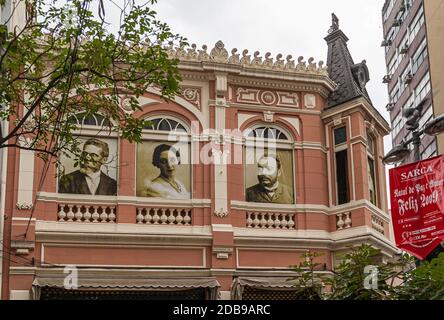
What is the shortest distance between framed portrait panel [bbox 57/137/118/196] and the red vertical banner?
6.90 metres

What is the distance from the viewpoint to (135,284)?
669 inches

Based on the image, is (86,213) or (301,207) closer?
(86,213)

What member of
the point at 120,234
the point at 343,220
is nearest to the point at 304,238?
the point at 343,220

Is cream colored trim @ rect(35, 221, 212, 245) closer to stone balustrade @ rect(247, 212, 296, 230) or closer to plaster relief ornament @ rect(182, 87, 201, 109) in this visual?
stone balustrade @ rect(247, 212, 296, 230)

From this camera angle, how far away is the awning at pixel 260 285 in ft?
57.0

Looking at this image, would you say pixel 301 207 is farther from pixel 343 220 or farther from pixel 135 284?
pixel 135 284

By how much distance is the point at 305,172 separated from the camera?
19.0 meters

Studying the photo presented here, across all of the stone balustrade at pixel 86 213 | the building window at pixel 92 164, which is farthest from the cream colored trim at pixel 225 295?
the building window at pixel 92 164

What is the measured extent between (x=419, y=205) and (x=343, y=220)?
547 centimetres

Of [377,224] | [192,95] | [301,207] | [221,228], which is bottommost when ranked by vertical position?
[221,228]

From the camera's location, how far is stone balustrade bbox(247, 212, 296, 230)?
1841 centimetres

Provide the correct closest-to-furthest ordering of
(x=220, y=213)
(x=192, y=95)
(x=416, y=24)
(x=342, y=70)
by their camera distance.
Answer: (x=220, y=213) → (x=192, y=95) → (x=342, y=70) → (x=416, y=24)

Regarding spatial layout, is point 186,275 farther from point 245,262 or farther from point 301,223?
point 301,223
